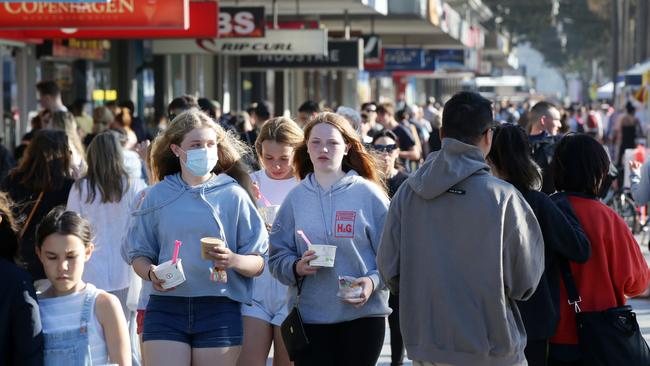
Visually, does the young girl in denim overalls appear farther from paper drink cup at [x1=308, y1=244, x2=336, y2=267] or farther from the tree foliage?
the tree foliage

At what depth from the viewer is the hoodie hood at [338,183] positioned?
676 cm

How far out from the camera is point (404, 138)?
17188 mm

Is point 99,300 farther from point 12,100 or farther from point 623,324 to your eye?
point 12,100

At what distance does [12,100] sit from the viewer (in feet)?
59.8

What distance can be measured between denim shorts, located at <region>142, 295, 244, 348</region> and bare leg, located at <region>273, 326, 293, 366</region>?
1004 millimetres

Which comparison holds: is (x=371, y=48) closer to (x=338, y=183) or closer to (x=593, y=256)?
(x=338, y=183)

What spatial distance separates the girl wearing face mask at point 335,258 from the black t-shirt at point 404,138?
10.3m

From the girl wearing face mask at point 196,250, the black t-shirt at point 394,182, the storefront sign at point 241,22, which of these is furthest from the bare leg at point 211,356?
the storefront sign at point 241,22

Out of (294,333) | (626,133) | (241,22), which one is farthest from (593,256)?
(626,133)

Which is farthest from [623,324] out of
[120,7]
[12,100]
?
[12,100]

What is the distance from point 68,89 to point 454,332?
1533cm

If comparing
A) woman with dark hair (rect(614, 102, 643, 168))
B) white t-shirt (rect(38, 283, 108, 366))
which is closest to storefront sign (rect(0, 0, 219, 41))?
white t-shirt (rect(38, 283, 108, 366))

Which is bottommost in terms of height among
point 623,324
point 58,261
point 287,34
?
point 623,324

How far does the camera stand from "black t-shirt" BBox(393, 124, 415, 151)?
1711cm
